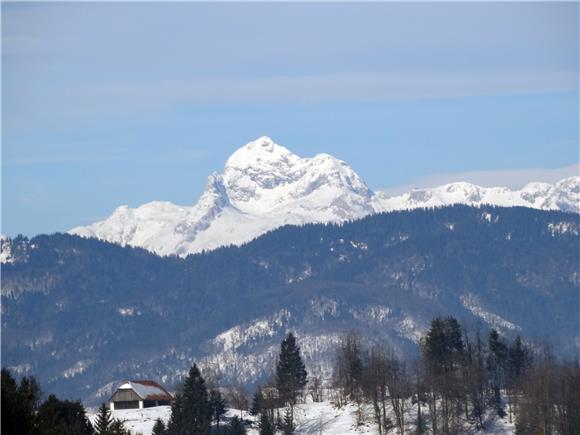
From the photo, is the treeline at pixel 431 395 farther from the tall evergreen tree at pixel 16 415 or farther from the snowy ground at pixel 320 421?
the tall evergreen tree at pixel 16 415

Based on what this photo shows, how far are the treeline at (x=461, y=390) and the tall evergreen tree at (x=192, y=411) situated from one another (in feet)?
55.6

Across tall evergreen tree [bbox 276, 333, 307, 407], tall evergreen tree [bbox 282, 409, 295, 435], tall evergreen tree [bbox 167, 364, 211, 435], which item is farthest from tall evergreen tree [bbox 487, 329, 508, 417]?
tall evergreen tree [bbox 167, 364, 211, 435]

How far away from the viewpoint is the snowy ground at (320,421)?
172125mm

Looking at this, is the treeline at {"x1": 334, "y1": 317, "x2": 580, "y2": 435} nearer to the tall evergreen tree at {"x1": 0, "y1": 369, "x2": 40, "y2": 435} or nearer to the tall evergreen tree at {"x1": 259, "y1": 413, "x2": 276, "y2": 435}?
the tall evergreen tree at {"x1": 259, "y1": 413, "x2": 276, "y2": 435}

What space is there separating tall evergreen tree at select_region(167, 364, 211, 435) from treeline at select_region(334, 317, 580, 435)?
1696 centimetres

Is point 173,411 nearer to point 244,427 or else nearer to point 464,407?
point 244,427

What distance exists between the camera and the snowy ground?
17212 cm

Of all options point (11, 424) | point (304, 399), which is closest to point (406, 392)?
point (304, 399)

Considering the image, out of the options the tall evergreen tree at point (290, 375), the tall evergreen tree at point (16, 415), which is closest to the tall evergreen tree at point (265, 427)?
the tall evergreen tree at point (290, 375)

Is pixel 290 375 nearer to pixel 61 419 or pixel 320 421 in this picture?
pixel 320 421

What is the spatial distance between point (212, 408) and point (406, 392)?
21790mm

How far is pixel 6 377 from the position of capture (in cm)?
11775

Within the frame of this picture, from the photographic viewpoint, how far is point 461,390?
566ft

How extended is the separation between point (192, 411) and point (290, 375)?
2456 centimetres
